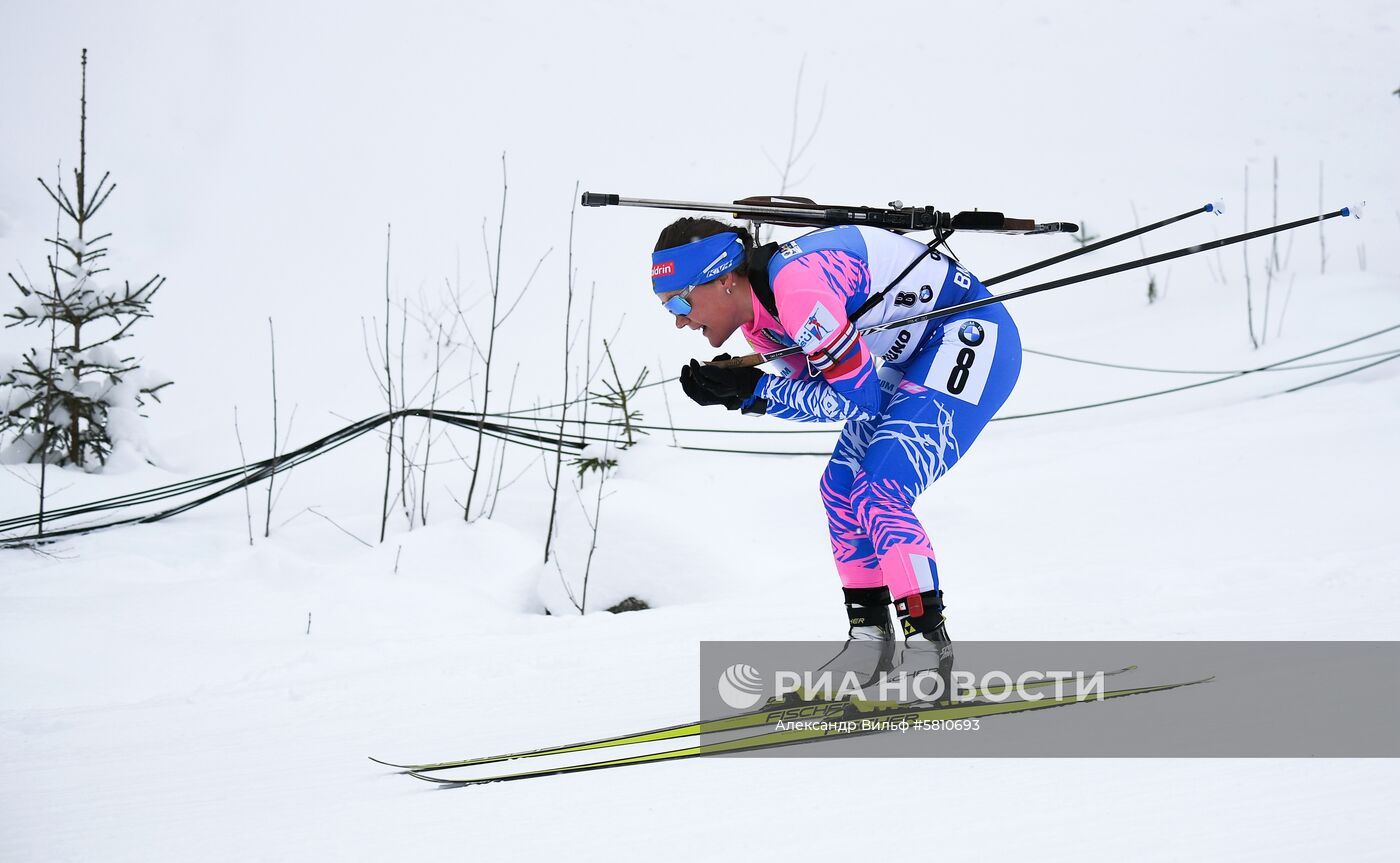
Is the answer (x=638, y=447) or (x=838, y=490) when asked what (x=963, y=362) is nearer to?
(x=838, y=490)

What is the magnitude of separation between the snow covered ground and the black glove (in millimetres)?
903

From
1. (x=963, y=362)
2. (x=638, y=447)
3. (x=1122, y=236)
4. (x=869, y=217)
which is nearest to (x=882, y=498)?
(x=963, y=362)

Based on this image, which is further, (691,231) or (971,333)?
(971,333)

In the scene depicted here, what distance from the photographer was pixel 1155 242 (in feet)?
40.2

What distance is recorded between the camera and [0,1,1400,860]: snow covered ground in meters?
2.17

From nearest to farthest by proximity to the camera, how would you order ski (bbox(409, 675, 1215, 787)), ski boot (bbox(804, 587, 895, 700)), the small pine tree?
1. ski (bbox(409, 675, 1215, 787))
2. ski boot (bbox(804, 587, 895, 700))
3. the small pine tree

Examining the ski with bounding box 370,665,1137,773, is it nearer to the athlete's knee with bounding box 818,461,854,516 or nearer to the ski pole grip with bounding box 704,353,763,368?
the athlete's knee with bounding box 818,461,854,516

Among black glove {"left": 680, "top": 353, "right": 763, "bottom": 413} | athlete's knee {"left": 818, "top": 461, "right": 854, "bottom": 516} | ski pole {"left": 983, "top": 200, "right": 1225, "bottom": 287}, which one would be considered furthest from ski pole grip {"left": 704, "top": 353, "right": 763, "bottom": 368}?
ski pole {"left": 983, "top": 200, "right": 1225, "bottom": 287}

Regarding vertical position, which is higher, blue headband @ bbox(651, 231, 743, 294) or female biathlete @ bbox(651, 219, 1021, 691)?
blue headband @ bbox(651, 231, 743, 294)

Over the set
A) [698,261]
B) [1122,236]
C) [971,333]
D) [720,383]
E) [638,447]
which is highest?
[1122,236]

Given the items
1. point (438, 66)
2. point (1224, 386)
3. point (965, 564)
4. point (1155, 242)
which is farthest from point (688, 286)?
point (438, 66)

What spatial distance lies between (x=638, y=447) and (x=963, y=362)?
153 inches

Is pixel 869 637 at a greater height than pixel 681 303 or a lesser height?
lesser

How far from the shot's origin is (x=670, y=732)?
9.16 ft
